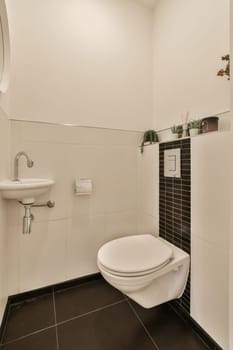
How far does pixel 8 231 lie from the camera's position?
1.28m

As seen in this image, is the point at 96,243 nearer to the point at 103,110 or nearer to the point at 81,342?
the point at 81,342

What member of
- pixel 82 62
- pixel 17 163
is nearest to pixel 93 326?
pixel 17 163

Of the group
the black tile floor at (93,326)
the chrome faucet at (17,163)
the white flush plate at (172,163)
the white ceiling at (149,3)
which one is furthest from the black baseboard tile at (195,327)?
the white ceiling at (149,3)

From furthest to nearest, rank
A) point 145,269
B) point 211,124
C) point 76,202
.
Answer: point 76,202 → point 211,124 → point 145,269

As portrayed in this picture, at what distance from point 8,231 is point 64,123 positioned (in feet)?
2.96

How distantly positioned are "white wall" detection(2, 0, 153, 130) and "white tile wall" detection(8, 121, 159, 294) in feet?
0.47

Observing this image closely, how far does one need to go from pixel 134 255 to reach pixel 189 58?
4.80 ft

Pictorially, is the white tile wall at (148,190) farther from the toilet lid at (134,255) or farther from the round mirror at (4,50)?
the round mirror at (4,50)

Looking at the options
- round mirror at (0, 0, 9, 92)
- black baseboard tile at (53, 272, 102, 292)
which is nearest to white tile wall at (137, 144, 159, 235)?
black baseboard tile at (53, 272, 102, 292)

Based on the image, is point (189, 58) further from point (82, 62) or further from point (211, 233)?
point (211, 233)

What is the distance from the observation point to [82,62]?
1.49 m

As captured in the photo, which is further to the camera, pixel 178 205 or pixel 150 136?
pixel 150 136

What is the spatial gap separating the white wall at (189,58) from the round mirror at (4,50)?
1215 mm

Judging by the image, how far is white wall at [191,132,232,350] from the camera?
0.92 meters
